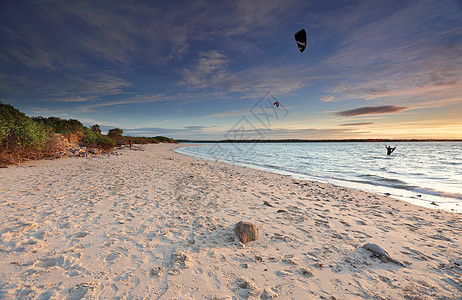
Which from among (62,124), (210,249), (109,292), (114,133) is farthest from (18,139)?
(114,133)

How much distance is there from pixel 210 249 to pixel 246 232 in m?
0.83

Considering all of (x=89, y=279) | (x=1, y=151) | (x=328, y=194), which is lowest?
(x=328, y=194)

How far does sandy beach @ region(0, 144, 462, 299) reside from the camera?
2535 millimetres

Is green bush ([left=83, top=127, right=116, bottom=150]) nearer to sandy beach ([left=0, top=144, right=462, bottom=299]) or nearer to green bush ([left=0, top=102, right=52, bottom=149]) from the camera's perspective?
green bush ([left=0, top=102, right=52, bottom=149])

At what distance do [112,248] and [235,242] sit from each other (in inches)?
89.1

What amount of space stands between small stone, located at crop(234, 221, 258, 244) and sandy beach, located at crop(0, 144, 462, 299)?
0.40 feet

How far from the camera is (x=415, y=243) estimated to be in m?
4.12

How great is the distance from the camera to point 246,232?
3904 mm

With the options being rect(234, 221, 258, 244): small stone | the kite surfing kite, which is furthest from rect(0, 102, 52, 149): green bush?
the kite surfing kite

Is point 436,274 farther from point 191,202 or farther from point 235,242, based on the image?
point 191,202

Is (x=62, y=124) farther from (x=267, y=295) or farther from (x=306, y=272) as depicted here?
(x=306, y=272)

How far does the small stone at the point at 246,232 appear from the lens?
3.84 meters

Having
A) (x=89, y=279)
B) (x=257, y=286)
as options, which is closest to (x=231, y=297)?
(x=257, y=286)

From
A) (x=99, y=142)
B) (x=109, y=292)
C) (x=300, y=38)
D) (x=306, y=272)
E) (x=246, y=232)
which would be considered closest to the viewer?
(x=109, y=292)
